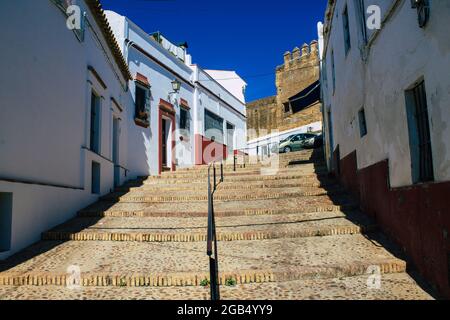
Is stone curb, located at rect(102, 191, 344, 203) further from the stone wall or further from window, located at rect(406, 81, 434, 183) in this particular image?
the stone wall

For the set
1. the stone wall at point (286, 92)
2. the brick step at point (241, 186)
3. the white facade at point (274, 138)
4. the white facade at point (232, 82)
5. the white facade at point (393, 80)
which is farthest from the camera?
the stone wall at point (286, 92)

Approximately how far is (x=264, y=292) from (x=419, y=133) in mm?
2616

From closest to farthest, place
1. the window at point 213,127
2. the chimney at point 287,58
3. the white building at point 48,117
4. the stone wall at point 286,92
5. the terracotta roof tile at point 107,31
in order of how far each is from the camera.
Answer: the white building at point 48,117
the terracotta roof tile at point 107,31
the window at point 213,127
the stone wall at point 286,92
the chimney at point 287,58

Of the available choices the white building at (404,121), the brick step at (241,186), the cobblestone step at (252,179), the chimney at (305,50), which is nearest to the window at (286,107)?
the chimney at (305,50)

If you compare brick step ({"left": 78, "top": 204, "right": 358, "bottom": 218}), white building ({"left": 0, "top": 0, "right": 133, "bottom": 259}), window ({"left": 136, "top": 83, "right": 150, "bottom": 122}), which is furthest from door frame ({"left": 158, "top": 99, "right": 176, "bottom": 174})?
brick step ({"left": 78, "top": 204, "right": 358, "bottom": 218})

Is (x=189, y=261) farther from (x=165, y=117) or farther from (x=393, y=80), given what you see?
(x=165, y=117)

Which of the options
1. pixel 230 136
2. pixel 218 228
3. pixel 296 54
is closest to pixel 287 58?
pixel 296 54

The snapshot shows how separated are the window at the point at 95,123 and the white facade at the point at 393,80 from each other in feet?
19.4

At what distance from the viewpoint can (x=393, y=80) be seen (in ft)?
15.1

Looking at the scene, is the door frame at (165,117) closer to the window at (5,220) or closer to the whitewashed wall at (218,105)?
the whitewashed wall at (218,105)

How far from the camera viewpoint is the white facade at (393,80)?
340 centimetres

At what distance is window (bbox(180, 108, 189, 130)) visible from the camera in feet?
49.0

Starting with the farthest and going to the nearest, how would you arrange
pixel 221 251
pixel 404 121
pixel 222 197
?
pixel 222 197 → pixel 221 251 → pixel 404 121
